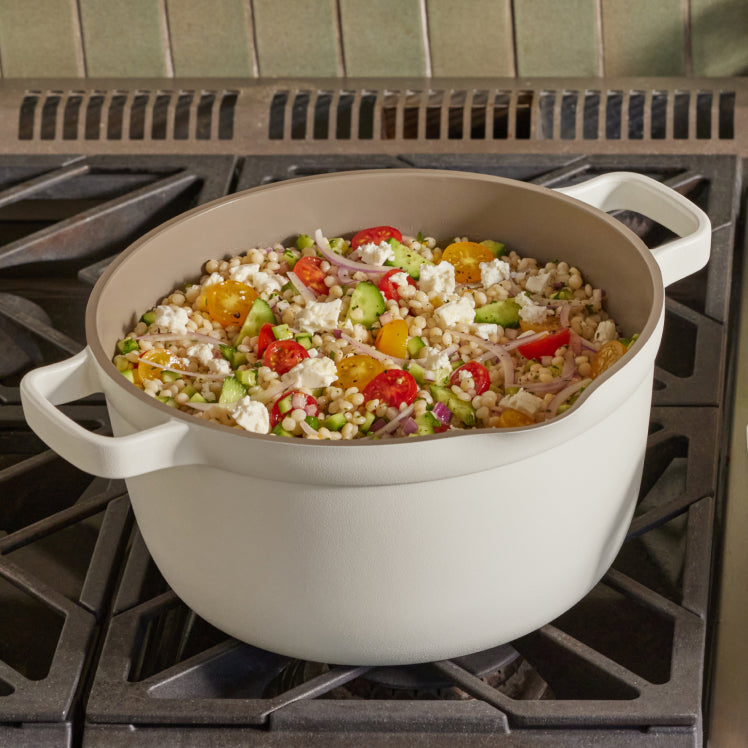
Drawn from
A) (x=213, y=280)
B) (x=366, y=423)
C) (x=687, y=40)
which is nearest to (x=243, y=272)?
(x=213, y=280)

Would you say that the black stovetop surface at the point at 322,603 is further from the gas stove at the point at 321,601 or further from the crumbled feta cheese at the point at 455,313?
the crumbled feta cheese at the point at 455,313

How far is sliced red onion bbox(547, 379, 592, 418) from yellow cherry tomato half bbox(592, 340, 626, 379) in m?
0.03

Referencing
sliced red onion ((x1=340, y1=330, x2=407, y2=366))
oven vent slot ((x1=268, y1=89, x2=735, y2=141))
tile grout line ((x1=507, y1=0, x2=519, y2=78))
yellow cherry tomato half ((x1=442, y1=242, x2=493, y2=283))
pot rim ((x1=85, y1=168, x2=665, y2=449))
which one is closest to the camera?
pot rim ((x1=85, y1=168, x2=665, y2=449))

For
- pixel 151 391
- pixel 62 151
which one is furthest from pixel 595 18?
pixel 151 391

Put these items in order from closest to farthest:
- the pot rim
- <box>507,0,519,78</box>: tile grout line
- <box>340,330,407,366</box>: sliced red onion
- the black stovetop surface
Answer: the pot rim → the black stovetop surface → <box>340,330,407,366</box>: sliced red onion → <box>507,0,519,78</box>: tile grout line

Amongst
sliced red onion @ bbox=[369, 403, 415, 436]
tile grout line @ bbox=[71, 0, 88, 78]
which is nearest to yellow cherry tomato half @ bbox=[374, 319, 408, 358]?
sliced red onion @ bbox=[369, 403, 415, 436]

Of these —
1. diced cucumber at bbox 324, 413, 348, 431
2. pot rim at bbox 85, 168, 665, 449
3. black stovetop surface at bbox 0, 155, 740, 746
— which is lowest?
black stovetop surface at bbox 0, 155, 740, 746

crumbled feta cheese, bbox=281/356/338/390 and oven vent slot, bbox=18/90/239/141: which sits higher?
crumbled feta cheese, bbox=281/356/338/390

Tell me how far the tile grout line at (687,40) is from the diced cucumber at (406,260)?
690 mm

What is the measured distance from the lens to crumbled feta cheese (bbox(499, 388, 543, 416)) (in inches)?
30.3

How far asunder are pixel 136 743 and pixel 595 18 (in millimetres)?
1090

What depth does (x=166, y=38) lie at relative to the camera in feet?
5.04

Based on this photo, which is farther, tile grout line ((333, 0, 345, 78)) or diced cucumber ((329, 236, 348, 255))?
tile grout line ((333, 0, 345, 78))

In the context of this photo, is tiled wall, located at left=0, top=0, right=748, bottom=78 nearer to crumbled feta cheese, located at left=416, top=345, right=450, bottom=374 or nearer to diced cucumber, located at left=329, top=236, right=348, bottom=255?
diced cucumber, located at left=329, top=236, right=348, bottom=255
